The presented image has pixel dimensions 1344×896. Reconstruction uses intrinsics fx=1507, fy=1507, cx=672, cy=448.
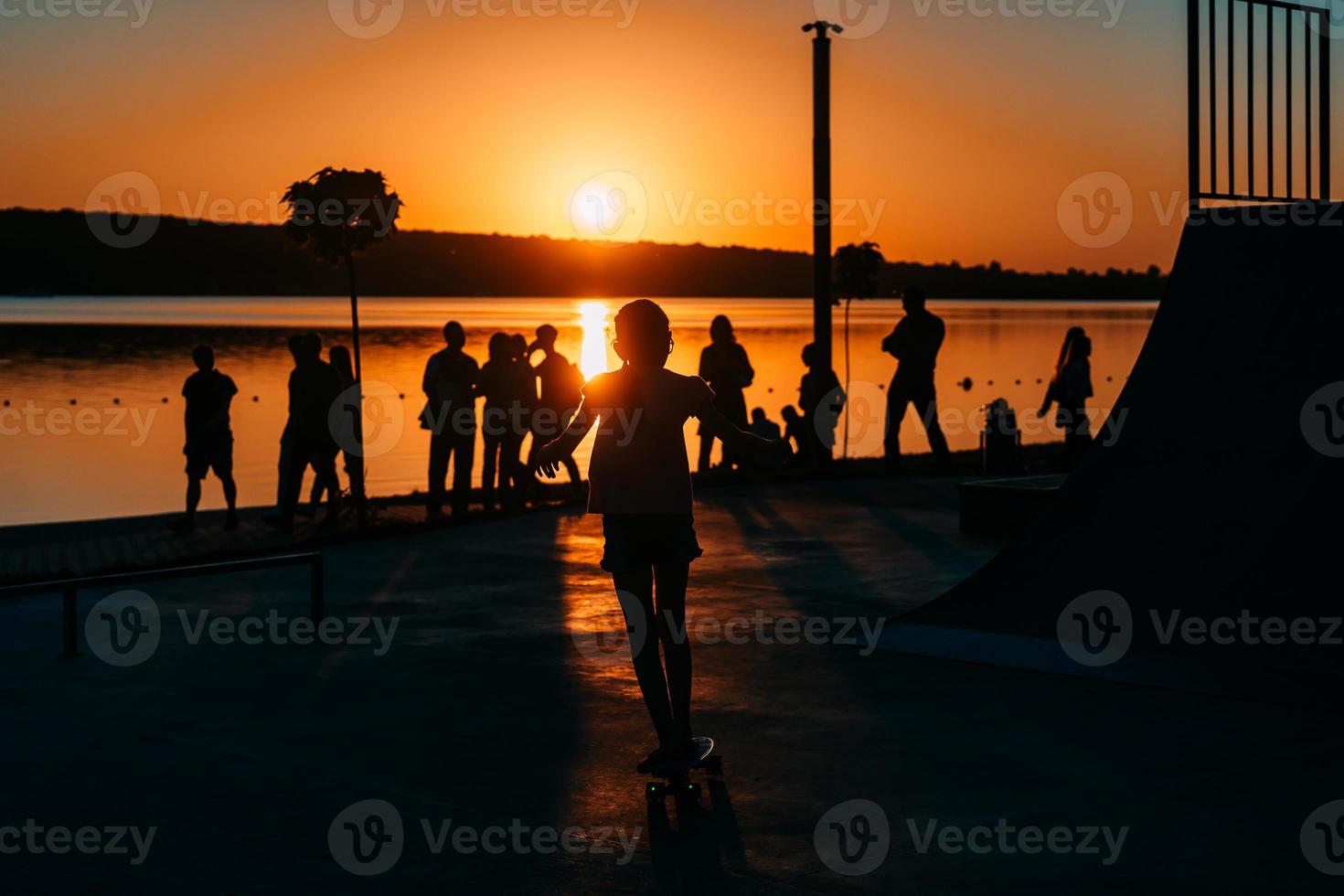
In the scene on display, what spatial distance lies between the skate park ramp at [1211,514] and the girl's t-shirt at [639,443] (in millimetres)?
2923

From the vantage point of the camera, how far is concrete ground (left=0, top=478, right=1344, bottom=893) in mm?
4906

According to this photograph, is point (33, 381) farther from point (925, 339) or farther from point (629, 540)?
point (629, 540)

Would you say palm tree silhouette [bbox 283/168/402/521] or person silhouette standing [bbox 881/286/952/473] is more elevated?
palm tree silhouette [bbox 283/168/402/521]

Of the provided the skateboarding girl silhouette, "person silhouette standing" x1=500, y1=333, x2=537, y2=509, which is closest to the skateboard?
the skateboarding girl silhouette

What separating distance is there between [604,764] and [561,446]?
4.44 feet

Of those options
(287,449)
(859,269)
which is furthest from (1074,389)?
(859,269)

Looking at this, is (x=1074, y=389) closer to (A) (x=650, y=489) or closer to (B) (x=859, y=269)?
(A) (x=650, y=489)

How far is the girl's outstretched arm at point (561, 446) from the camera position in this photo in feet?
18.8

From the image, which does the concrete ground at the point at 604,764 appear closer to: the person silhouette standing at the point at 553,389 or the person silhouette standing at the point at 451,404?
the person silhouette standing at the point at 451,404

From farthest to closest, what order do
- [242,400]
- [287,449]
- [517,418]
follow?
1. [242,400]
2. [517,418]
3. [287,449]

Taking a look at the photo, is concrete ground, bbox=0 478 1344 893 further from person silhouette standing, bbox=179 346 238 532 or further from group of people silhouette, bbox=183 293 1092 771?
person silhouette standing, bbox=179 346 238 532

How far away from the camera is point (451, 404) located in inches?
561

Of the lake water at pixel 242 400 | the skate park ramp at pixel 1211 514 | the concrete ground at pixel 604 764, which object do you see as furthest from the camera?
the lake water at pixel 242 400

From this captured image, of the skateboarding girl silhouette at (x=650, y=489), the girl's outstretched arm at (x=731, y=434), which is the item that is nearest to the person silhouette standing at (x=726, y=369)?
the girl's outstretched arm at (x=731, y=434)
